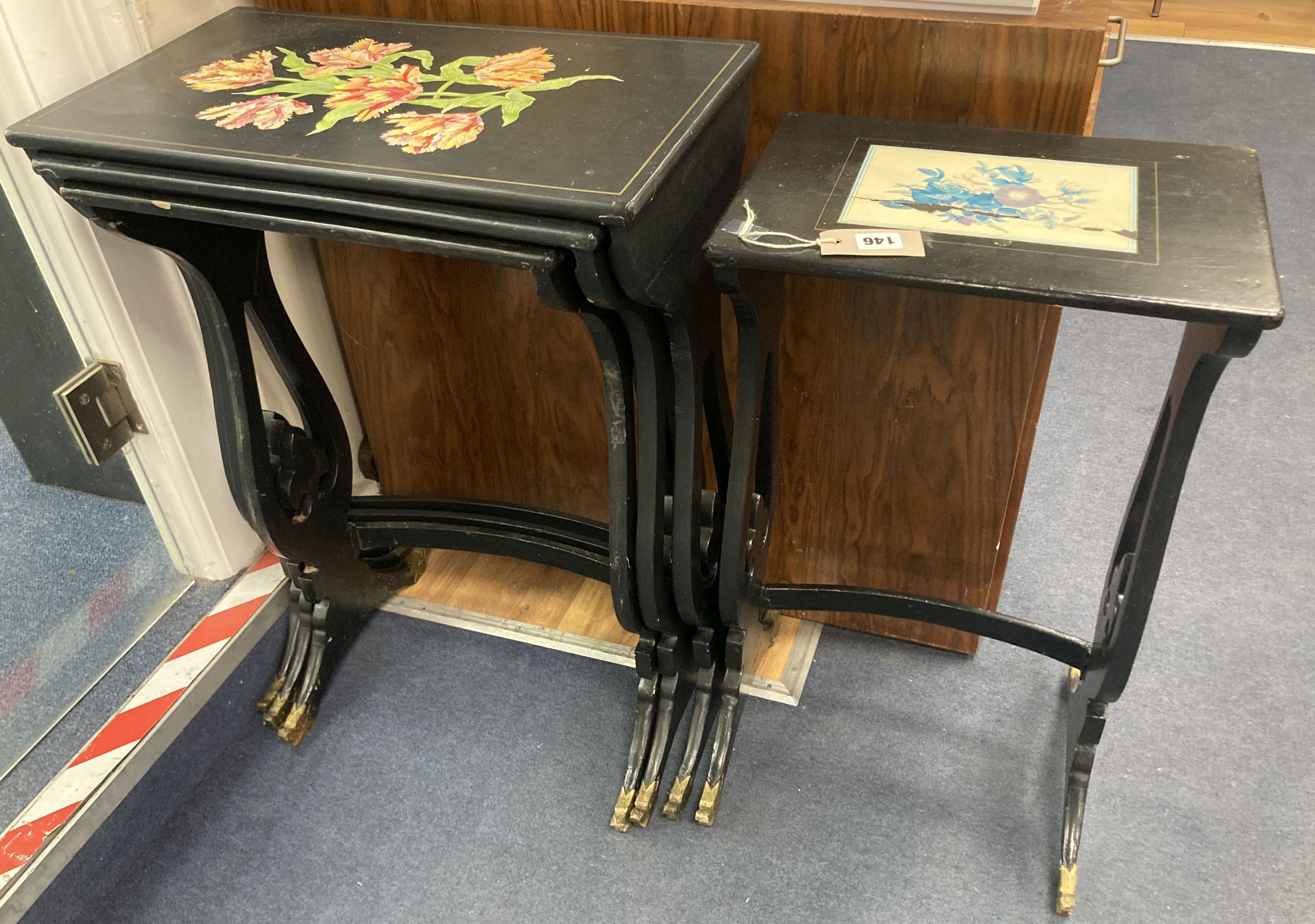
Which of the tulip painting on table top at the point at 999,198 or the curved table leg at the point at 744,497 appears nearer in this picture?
the tulip painting on table top at the point at 999,198

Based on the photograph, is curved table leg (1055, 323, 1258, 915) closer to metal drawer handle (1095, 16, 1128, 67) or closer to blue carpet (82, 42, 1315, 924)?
blue carpet (82, 42, 1315, 924)

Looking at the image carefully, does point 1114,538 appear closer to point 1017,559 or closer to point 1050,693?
point 1017,559

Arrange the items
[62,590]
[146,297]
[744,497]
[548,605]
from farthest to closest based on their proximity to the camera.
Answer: [548,605]
[62,590]
[146,297]
[744,497]

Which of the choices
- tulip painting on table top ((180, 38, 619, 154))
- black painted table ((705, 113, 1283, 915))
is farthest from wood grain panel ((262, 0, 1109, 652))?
tulip painting on table top ((180, 38, 619, 154))

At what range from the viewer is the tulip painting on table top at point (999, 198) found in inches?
41.4

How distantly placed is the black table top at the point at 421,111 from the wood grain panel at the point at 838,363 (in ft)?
0.40

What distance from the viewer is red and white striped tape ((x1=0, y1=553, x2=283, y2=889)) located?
1444 millimetres

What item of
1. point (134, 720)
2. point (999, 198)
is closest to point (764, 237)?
point (999, 198)

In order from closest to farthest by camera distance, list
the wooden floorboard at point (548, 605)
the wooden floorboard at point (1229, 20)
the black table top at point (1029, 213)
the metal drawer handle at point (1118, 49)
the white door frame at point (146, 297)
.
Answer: the black table top at point (1029, 213) → the metal drawer handle at point (1118, 49) → the white door frame at point (146, 297) → the wooden floorboard at point (548, 605) → the wooden floorboard at point (1229, 20)

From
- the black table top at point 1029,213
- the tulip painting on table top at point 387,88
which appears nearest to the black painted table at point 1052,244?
the black table top at point 1029,213

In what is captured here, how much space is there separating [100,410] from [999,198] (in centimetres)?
134

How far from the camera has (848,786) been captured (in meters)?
1.62

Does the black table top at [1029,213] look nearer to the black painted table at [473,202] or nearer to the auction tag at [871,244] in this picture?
the auction tag at [871,244]

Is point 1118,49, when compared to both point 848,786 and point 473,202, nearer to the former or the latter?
point 473,202
